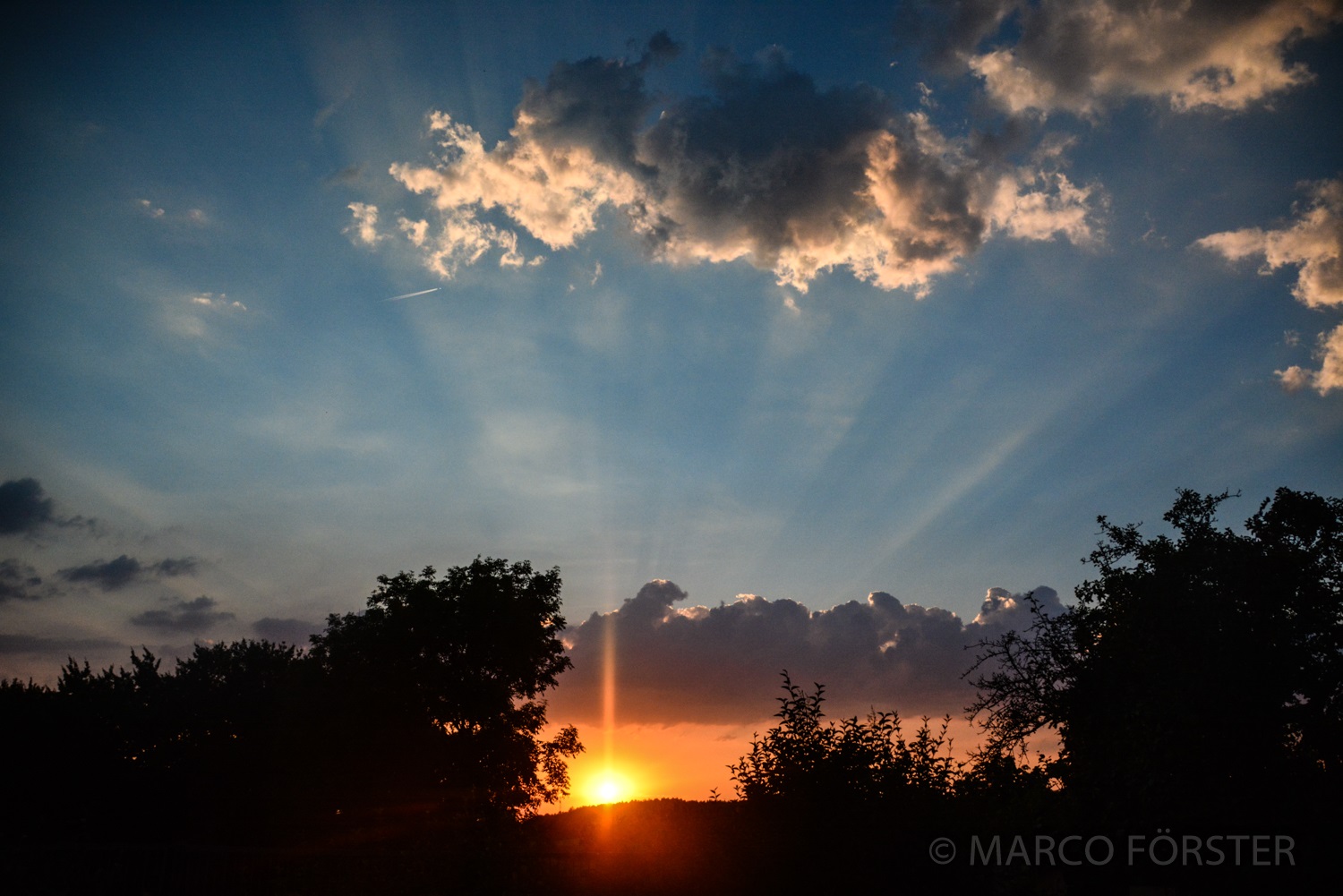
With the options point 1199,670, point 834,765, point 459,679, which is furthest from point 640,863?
point 459,679

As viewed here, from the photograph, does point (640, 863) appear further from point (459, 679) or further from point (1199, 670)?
point (459, 679)

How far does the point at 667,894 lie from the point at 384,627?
31.9 m

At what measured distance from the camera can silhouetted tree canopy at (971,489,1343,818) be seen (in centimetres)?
2512

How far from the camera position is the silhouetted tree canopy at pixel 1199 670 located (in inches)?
989

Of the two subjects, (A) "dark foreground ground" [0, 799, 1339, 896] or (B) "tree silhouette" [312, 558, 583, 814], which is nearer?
(A) "dark foreground ground" [0, 799, 1339, 896]

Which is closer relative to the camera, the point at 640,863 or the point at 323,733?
the point at 640,863

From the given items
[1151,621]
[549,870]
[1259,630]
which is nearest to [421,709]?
[549,870]

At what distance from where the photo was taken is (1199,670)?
26203 mm

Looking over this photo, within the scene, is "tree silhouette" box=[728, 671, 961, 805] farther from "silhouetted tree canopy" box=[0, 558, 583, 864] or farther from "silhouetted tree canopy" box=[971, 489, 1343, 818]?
"silhouetted tree canopy" box=[0, 558, 583, 864]

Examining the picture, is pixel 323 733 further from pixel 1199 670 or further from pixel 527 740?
pixel 1199 670

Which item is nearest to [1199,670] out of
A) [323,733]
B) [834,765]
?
[834,765]

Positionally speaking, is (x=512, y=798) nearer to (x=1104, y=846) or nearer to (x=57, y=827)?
(x=57, y=827)

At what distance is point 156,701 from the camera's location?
4400 centimetres

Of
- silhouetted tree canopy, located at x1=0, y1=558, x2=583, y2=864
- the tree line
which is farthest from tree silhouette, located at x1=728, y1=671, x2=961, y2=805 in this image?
silhouetted tree canopy, located at x1=0, y1=558, x2=583, y2=864
